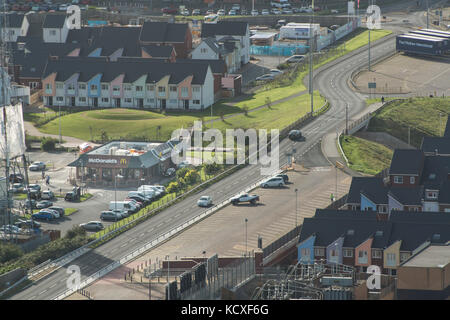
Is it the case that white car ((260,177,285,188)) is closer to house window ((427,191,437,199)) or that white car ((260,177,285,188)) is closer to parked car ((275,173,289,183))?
parked car ((275,173,289,183))

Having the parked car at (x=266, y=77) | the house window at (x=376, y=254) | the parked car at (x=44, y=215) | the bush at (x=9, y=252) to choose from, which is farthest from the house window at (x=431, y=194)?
the parked car at (x=266, y=77)

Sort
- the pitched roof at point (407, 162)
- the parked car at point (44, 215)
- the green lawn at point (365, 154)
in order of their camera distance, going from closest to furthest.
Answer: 1. the pitched roof at point (407, 162)
2. the parked car at point (44, 215)
3. the green lawn at point (365, 154)

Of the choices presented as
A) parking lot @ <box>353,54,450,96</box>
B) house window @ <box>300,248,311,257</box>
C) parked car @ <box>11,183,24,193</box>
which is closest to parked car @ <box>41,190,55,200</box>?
parked car @ <box>11,183,24,193</box>

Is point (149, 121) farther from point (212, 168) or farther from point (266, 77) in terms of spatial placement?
point (266, 77)

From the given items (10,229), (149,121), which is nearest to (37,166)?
(149,121)

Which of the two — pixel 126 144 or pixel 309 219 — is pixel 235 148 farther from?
pixel 309 219

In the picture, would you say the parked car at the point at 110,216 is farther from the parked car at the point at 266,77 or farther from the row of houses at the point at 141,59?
the parked car at the point at 266,77
